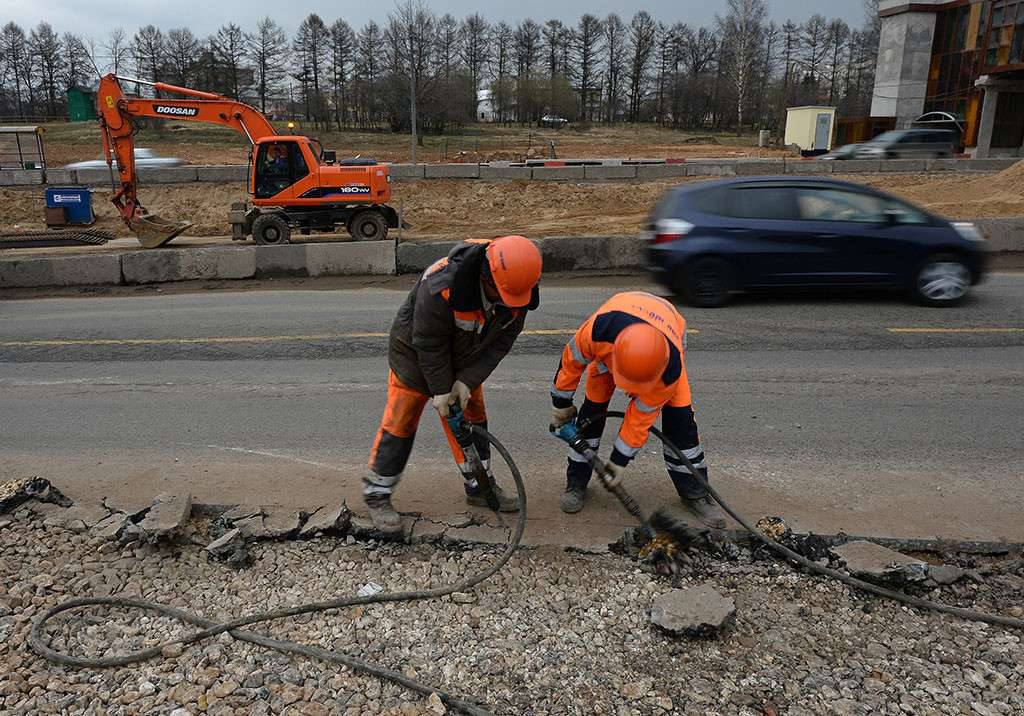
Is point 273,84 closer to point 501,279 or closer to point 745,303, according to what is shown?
point 745,303

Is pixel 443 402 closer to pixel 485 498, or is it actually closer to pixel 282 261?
pixel 485 498

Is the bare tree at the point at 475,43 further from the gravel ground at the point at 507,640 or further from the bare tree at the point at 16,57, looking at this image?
the gravel ground at the point at 507,640

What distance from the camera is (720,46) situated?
7525 cm

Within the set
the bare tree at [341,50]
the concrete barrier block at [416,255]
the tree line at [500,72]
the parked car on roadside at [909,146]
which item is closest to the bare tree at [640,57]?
the tree line at [500,72]

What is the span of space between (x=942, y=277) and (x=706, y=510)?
6.80m

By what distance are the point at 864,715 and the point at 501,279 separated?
246cm

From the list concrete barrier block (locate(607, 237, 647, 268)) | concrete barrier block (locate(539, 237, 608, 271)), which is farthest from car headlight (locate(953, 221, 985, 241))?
concrete barrier block (locate(539, 237, 608, 271))

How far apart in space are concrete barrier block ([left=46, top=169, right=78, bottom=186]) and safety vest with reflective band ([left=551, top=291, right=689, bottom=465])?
25367mm

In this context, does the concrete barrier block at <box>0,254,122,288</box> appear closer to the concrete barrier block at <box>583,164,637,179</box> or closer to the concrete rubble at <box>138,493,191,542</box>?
the concrete rubble at <box>138,493,191,542</box>

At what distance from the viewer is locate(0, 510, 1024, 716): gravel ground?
3070 millimetres

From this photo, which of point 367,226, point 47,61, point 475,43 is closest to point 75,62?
point 47,61

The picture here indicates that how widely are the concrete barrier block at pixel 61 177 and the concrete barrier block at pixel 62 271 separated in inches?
539

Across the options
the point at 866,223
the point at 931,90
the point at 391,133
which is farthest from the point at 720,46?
the point at 866,223

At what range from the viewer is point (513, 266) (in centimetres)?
381
